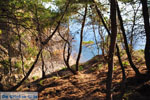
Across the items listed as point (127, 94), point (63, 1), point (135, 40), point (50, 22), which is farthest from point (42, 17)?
point (127, 94)

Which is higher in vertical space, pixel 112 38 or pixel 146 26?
pixel 146 26

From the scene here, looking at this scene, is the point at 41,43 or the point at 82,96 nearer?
the point at 41,43

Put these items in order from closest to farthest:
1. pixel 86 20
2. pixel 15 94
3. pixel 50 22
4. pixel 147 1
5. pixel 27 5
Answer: pixel 27 5 → pixel 147 1 → pixel 15 94 → pixel 50 22 → pixel 86 20

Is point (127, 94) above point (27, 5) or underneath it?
underneath

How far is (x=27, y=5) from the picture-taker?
3713 millimetres

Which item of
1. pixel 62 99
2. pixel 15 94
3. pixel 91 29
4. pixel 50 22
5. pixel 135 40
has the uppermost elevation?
pixel 50 22

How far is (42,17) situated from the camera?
5.11 m

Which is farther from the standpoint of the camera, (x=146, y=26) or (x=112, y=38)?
(x=146, y=26)

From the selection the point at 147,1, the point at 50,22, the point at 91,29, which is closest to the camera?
the point at 147,1

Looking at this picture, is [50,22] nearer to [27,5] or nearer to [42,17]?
[42,17]

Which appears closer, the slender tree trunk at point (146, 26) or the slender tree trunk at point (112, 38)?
the slender tree trunk at point (112, 38)

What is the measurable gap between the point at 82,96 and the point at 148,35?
12.0 feet

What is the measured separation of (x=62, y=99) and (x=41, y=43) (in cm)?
280

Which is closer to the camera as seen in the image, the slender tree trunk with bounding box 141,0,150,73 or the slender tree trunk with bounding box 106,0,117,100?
the slender tree trunk with bounding box 106,0,117,100
